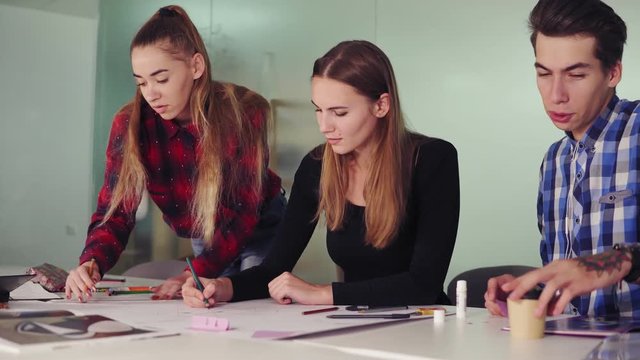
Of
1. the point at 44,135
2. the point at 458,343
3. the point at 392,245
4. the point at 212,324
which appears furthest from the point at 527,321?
the point at 44,135

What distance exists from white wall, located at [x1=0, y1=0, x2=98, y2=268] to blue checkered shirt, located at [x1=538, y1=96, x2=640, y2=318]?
3.95 metres

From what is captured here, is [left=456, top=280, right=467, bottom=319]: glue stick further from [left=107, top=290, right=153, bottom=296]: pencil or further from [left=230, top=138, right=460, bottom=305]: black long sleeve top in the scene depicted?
[left=107, top=290, right=153, bottom=296]: pencil

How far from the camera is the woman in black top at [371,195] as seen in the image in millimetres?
2135

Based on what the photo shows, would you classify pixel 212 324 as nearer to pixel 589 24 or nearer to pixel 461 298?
pixel 461 298

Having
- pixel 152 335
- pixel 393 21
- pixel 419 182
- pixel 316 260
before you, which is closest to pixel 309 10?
pixel 393 21

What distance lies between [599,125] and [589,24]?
23 cm

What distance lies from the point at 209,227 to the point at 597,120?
3.51ft

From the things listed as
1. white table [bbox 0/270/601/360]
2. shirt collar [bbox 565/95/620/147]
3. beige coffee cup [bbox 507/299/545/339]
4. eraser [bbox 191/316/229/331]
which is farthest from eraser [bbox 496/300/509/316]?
eraser [bbox 191/316/229/331]

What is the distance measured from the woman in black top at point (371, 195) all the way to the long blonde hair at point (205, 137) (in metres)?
0.19

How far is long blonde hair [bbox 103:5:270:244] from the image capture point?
2.40 m

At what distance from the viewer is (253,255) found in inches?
102

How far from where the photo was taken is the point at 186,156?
8.32ft

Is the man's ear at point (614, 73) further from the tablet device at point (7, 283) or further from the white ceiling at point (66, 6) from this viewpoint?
the white ceiling at point (66, 6)

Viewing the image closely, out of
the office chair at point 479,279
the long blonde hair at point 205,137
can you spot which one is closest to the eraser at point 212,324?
the long blonde hair at point 205,137
